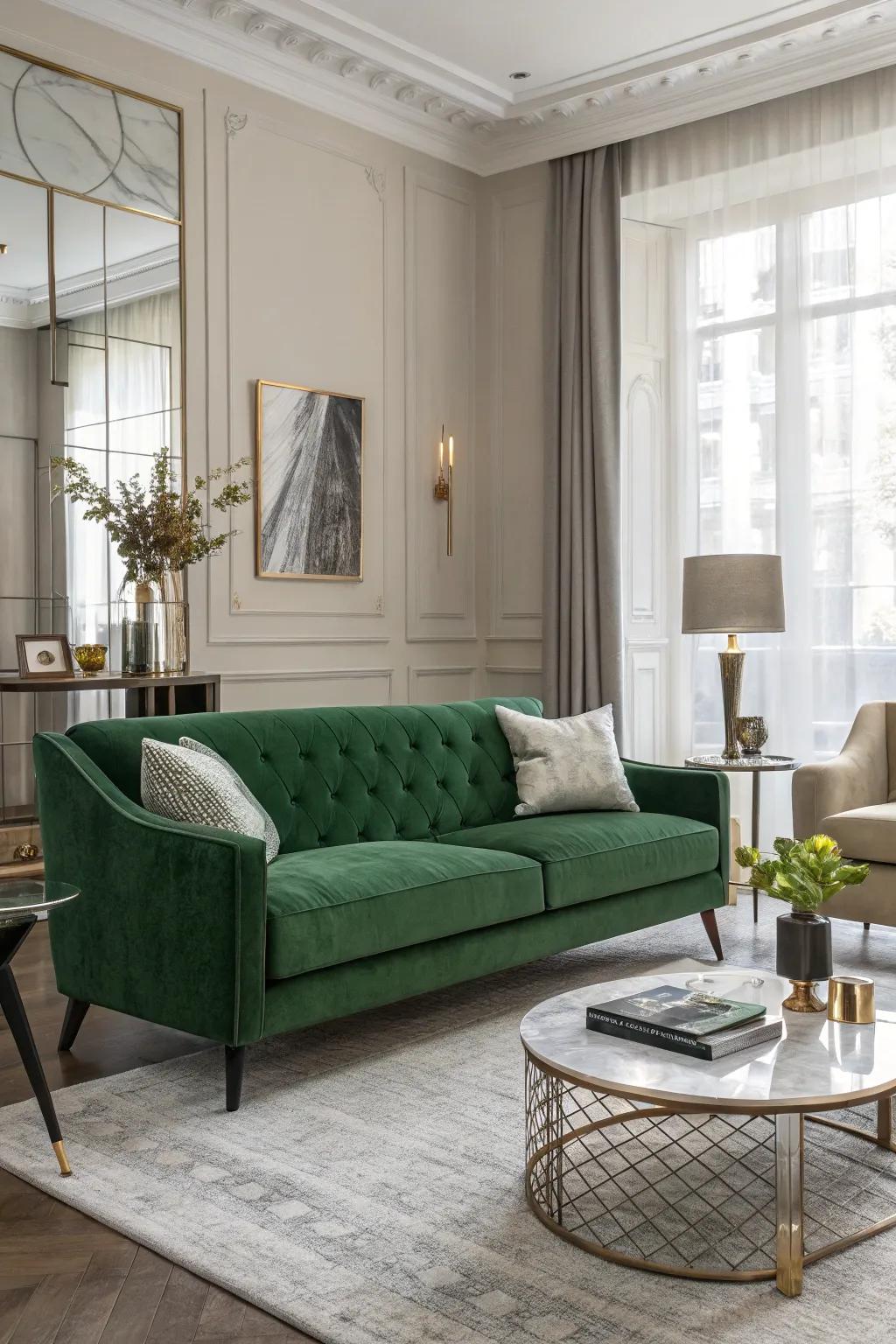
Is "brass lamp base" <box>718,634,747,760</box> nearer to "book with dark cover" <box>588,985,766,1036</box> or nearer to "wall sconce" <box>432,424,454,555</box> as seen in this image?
"wall sconce" <box>432,424,454,555</box>

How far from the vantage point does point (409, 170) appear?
6.23m

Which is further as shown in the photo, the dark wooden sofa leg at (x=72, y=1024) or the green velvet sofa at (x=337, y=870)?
the dark wooden sofa leg at (x=72, y=1024)

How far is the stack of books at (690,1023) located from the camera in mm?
2178

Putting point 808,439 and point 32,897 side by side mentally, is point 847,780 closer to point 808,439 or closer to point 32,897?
point 808,439

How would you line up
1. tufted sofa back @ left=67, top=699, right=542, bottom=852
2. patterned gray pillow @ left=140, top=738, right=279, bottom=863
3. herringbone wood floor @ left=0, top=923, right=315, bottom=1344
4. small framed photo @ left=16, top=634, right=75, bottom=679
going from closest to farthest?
herringbone wood floor @ left=0, top=923, right=315, bottom=1344
patterned gray pillow @ left=140, top=738, right=279, bottom=863
tufted sofa back @ left=67, top=699, right=542, bottom=852
small framed photo @ left=16, top=634, right=75, bottom=679

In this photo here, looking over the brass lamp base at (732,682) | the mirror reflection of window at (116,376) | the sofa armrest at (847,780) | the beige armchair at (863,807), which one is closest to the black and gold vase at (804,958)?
the beige armchair at (863,807)

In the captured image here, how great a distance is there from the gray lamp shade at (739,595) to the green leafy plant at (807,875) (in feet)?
7.64

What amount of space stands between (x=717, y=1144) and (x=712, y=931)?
5.71 feet

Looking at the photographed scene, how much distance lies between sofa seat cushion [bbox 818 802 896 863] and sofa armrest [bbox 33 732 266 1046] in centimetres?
218

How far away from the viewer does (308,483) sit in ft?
18.7

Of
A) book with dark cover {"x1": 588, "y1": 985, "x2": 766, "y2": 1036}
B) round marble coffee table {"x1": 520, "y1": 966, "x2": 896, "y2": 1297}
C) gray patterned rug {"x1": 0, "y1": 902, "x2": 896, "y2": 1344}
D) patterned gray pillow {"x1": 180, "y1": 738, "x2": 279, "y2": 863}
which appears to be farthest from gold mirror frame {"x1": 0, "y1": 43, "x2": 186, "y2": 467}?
book with dark cover {"x1": 588, "y1": 985, "x2": 766, "y2": 1036}

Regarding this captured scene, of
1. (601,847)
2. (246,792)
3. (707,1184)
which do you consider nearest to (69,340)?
(246,792)

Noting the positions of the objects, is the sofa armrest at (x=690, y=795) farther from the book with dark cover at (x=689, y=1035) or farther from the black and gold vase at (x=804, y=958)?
the book with dark cover at (x=689, y=1035)

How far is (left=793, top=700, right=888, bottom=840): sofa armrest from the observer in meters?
4.33
